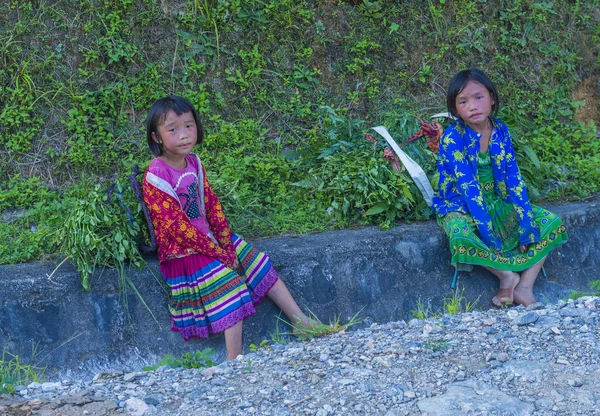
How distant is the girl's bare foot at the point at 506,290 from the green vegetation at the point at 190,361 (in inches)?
74.5

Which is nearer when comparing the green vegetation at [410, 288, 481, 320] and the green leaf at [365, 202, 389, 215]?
the green vegetation at [410, 288, 481, 320]

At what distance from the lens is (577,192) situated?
6.32 m

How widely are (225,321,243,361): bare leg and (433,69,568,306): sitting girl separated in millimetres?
1428

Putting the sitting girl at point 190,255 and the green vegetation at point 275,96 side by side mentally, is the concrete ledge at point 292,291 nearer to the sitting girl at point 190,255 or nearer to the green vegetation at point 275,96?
the sitting girl at point 190,255

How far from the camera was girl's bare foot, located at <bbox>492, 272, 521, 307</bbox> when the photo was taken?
5367 mm

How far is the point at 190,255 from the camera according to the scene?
15.8ft

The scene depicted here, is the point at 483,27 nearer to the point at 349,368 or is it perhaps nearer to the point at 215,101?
the point at 215,101

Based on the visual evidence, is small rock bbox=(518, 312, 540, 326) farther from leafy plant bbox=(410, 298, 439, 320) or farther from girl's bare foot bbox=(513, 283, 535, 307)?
girl's bare foot bbox=(513, 283, 535, 307)

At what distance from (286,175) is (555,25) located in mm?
2815

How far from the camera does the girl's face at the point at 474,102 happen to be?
5.39 metres

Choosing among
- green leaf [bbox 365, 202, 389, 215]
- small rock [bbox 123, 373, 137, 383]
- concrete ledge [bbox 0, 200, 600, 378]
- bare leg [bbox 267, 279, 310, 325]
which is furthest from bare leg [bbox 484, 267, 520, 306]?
small rock [bbox 123, 373, 137, 383]

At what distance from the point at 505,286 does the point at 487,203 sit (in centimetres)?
55

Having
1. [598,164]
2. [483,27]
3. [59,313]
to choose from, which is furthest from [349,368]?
[483,27]

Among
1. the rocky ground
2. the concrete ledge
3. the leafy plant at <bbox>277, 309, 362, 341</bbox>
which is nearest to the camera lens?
the rocky ground
